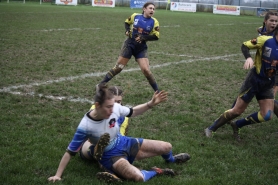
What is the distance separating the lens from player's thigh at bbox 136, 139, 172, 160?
15.9ft

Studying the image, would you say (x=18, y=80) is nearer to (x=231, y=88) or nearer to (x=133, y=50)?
(x=133, y=50)

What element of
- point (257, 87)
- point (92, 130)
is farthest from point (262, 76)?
point (92, 130)

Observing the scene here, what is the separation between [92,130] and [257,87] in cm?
260

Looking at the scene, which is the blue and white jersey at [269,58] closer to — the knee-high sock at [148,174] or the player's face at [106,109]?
the knee-high sock at [148,174]

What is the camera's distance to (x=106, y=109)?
14.2ft

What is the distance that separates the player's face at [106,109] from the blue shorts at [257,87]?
239 centimetres

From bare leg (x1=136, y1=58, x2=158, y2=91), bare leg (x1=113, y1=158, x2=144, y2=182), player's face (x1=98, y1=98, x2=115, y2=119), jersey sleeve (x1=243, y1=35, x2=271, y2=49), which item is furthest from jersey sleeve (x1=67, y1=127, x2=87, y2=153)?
bare leg (x1=136, y1=58, x2=158, y2=91)

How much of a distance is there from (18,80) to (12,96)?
1.27m

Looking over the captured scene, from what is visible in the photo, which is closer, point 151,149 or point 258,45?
point 151,149

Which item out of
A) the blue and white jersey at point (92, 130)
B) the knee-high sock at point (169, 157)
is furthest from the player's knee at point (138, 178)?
the knee-high sock at point (169, 157)

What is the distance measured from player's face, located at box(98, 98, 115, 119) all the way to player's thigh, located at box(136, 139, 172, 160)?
73 cm

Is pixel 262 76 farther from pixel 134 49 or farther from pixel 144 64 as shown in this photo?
pixel 134 49

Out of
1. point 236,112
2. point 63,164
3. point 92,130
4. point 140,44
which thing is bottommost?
point 63,164

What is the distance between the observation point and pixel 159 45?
1589 cm
